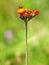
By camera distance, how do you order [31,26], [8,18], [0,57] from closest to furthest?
[0,57] → [31,26] → [8,18]

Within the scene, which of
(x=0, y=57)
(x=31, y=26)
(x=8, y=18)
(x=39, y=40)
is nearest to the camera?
(x=0, y=57)

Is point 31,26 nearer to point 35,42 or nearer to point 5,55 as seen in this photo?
point 35,42

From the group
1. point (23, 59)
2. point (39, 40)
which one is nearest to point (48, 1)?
point (39, 40)

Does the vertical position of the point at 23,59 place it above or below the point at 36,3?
below

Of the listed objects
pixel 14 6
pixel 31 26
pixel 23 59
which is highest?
pixel 14 6

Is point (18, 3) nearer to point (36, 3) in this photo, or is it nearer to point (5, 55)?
point (36, 3)

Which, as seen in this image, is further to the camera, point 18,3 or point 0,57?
point 18,3
